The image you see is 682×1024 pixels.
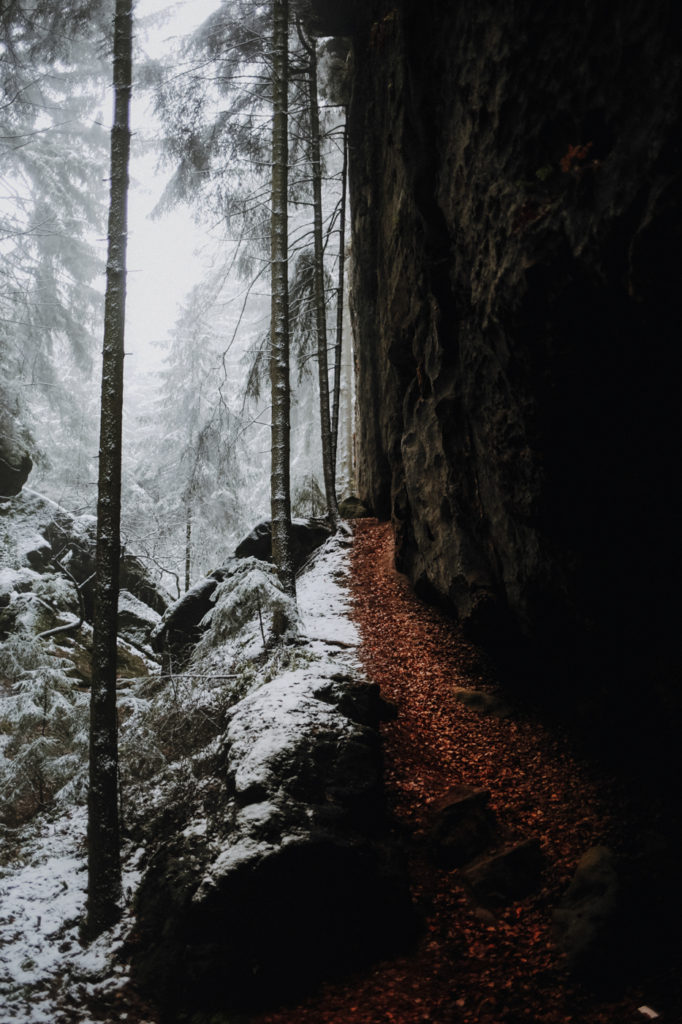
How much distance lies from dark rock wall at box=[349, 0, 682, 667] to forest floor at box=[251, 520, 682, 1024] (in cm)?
114

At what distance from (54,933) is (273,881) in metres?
2.89

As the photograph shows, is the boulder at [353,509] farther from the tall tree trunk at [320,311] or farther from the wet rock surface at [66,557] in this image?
the wet rock surface at [66,557]

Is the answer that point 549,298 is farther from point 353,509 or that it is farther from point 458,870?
point 353,509

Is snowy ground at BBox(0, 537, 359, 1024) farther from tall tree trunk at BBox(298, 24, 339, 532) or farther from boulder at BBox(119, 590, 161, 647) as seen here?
boulder at BBox(119, 590, 161, 647)

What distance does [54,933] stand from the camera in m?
5.45

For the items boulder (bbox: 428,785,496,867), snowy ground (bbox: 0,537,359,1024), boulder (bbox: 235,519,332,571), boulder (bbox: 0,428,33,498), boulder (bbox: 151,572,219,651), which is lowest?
snowy ground (bbox: 0,537,359,1024)

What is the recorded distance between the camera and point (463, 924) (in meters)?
4.45

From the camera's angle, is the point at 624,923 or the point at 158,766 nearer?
the point at 624,923

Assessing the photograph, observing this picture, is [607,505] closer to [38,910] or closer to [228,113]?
[38,910]

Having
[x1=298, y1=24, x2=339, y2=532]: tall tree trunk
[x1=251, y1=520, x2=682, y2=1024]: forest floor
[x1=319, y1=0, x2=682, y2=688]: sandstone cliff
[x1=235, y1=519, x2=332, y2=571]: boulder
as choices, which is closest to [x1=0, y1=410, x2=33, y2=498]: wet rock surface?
[x1=235, y1=519, x2=332, y2=571]: boulder

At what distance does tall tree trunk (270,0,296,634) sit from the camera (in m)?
8.88

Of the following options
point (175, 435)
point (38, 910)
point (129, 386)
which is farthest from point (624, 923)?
point (129, 386)

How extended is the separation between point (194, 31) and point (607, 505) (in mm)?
11623

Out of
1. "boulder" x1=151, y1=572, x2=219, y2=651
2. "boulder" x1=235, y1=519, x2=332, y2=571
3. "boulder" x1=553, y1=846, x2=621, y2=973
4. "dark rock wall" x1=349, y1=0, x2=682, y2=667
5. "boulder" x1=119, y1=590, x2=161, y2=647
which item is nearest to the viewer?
"dark rock wall" x1=349, y1=0, x2=682, y2=667
